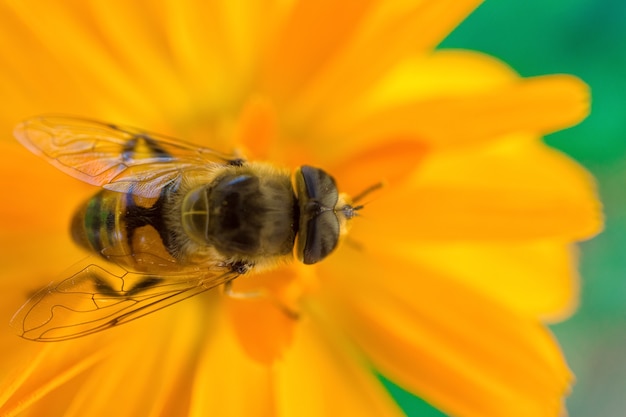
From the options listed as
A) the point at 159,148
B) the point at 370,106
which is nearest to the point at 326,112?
the point at 370,106

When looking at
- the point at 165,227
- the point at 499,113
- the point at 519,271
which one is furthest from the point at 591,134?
the point at 165,227

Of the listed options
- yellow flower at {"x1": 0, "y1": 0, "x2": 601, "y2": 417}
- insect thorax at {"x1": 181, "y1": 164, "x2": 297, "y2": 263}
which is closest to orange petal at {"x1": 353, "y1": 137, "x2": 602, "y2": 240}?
yellow flower at {"x1": 0, "y1": 0, "x2": 601, "y2": 417}

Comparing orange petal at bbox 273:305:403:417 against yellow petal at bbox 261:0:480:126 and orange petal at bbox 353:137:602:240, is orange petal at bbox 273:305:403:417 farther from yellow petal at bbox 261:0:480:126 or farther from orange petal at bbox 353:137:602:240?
yellow petal at bbox 261:0:480:126

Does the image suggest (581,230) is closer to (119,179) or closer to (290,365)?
(290,365)

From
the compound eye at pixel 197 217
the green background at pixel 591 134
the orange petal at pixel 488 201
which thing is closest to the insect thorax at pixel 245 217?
the compound eye at pixel 197 217

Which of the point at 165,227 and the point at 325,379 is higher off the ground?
the point at 165,227

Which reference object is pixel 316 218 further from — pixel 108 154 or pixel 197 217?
pixel 108 154
